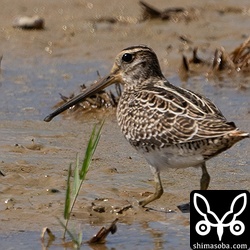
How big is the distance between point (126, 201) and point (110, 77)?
52.7 inches

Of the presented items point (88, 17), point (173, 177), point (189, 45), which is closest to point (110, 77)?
point (173, 177)

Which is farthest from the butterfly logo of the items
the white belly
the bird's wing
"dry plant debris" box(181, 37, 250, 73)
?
"dry plant debris" box(181, 37, 250, 73)

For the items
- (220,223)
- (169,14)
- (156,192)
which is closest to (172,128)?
(156,192)

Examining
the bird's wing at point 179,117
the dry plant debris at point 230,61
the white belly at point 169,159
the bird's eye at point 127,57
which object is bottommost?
the dry plant debris at point 230,61

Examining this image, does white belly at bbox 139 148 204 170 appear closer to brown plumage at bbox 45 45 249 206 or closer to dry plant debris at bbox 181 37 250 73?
brown plumage at bbox 45 45 249 206

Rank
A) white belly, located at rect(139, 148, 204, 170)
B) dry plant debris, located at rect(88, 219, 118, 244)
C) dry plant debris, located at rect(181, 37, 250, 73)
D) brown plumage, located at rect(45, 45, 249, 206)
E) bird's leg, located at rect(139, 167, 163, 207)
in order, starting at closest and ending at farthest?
dry plant debris, located at rect(88, 219, 118, 244)
brown plumage, located at rect(45, 45, 249, 206)
white belly, located at rect(139, 148, 204, 170)
bird's leg, located at rect(139, 167, 163, 207)
dry plant debris, located at rect(181, 37, 250, 73)

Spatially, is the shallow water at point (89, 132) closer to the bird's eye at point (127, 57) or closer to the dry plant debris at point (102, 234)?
the dry plant debris at point (102, 234)

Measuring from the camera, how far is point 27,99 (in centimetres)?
A: 1055

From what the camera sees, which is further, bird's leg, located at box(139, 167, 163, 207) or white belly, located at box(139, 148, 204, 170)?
bird's leg, located at box(139, 167, 163, 207)

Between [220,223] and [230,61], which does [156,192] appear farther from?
[230,61]

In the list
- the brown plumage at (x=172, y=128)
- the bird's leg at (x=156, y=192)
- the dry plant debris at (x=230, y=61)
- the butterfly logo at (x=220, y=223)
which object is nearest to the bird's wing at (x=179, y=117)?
Result: the brown plumage at (x=172, y=128)

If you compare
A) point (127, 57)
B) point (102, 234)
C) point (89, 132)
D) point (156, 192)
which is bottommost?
point (89, 132)

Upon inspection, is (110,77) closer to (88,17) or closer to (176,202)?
(176,202)

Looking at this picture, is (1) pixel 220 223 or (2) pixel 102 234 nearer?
(2) pixel 102 234
